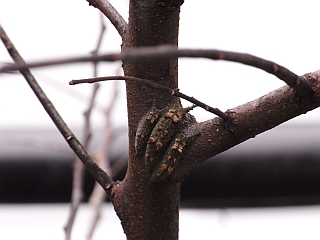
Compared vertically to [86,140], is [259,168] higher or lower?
higher

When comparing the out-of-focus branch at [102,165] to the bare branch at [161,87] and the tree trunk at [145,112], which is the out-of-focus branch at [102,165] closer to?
the tree trunk at [145,112]

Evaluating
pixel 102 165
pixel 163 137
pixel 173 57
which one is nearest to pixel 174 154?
pixel 163 137

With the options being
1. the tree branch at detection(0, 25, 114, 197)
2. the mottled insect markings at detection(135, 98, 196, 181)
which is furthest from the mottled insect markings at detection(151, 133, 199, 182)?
the tree branch at detection(0, 25, 114, 197)

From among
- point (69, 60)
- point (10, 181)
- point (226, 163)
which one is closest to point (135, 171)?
point (69, 60)

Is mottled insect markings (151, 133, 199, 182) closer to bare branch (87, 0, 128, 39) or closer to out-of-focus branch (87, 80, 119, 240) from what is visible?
bare branch (87, 0, 128, 39)

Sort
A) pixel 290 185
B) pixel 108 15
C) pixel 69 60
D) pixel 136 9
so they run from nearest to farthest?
1. pixel 69 60
2. pixel 136 9
3. pixel 108 15
4. pixel 290 185

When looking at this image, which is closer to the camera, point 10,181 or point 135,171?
point 135,171

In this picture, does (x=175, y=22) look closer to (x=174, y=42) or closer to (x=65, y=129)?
(x=174, y=42)

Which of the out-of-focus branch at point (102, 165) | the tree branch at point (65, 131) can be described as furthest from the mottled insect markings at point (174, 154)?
the out-of-focus branch at point (102, 165)
